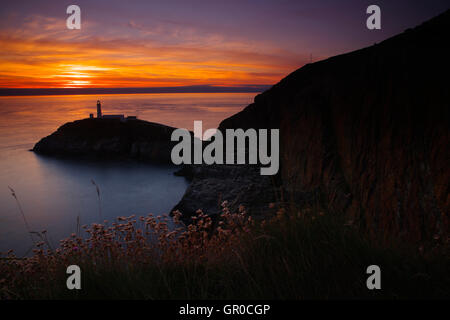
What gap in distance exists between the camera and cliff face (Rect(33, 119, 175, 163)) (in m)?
22.1

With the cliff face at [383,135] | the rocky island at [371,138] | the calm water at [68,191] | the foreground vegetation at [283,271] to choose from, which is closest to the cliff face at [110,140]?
the calm water at [68,191]

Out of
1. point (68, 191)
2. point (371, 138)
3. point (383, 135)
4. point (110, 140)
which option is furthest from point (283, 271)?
point (110, 140)

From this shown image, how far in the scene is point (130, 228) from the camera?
3.26 metres

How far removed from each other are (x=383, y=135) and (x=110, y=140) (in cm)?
2155

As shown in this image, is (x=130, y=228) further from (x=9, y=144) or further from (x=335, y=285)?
(x=9, y=144)

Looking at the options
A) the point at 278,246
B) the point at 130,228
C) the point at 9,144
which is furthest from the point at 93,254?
the point at 9,144

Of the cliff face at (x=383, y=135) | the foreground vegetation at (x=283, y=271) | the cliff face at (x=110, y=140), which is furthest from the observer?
the cliff face at (x=110, y=140)

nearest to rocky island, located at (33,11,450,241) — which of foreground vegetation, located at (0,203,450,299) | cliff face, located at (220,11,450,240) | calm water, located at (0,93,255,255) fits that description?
cliff face, located at (220,11,450,240)

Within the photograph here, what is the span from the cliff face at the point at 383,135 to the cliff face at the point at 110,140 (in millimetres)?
15000

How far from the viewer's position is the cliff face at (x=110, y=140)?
72.5 feet

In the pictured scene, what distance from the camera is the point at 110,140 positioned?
22.9m
